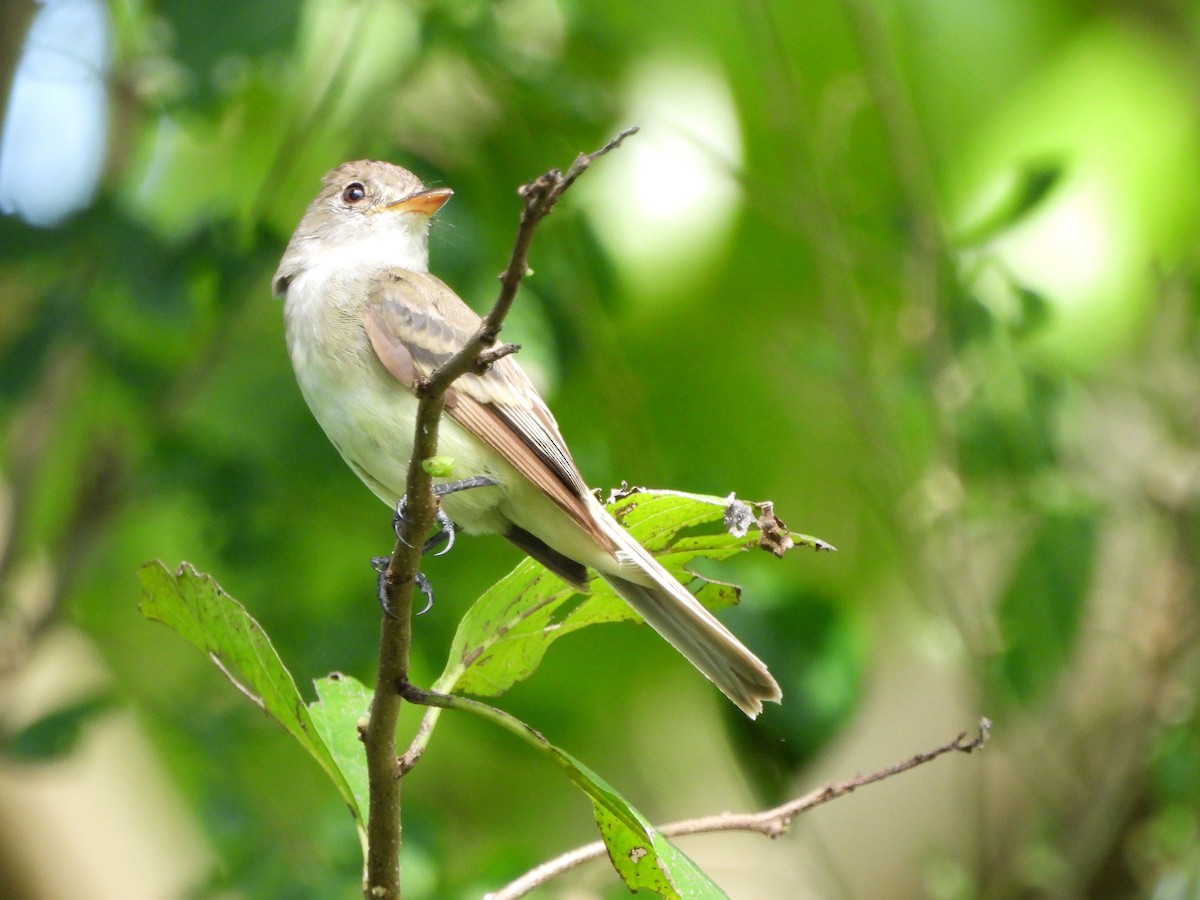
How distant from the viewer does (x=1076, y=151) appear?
3.57m

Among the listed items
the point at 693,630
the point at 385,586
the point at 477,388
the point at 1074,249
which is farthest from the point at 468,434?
the point at 1074,249

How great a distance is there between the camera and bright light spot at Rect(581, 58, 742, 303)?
3541 mm

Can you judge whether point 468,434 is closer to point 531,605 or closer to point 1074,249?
point 531,605

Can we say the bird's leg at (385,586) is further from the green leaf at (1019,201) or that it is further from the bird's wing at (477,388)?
the green leaf at (1019,201)

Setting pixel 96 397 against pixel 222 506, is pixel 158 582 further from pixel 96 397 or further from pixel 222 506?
pixel 96 397

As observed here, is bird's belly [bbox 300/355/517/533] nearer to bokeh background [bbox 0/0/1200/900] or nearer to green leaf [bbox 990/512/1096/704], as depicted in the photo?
bokeh background [bbox 0/0/1200/900]

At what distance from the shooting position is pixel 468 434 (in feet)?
8.04

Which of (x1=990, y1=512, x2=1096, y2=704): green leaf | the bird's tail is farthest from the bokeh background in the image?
the bird's tail

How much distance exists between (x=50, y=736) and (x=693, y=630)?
6.15 feet

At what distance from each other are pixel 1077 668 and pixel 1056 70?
1606 mm

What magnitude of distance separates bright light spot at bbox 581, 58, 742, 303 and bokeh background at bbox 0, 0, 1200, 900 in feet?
0.04

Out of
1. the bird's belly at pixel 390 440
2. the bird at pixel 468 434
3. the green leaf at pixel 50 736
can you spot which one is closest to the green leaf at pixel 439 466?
the bird at pixel 468 434

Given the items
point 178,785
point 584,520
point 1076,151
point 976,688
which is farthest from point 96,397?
point 1076,151

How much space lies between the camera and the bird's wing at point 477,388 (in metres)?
2.31
